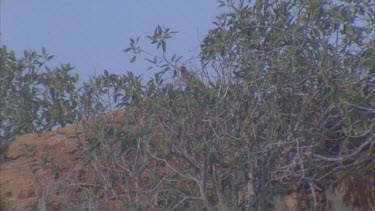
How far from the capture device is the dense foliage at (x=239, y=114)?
7.90 metres

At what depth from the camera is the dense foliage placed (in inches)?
311

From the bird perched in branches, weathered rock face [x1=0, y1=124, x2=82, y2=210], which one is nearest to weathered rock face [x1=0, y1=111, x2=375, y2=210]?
weathered rock face [x1=0, y1=124, x2=82, y2=210]

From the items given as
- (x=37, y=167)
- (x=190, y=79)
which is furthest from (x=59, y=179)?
(x=190, y=79)

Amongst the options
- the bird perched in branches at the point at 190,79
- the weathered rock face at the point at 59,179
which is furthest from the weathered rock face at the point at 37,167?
the bird perched in branches at the point at 190,79

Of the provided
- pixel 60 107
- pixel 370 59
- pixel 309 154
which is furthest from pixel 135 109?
pixel 370 59

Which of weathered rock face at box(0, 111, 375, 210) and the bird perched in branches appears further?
weathered rock face at box(0, 111, 375, 210)

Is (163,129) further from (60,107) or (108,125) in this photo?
(60,107)

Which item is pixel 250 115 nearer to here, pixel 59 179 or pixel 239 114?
pixel 239 114

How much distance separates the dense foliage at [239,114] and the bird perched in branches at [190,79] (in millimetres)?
57

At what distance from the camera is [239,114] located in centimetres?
804

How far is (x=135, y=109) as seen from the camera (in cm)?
802

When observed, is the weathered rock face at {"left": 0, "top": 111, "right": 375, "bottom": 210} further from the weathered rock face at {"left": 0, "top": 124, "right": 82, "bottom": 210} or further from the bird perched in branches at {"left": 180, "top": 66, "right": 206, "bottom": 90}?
the bird perched in branches at {"left": 180, "top": 66, "right": 206, "bottom": 90}

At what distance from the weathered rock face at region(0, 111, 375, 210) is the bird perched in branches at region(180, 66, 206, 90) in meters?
0.83

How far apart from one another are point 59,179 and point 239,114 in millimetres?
1897
